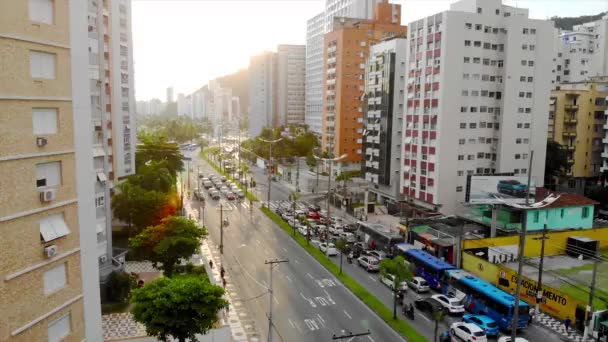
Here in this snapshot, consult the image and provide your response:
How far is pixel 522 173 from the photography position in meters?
57.6

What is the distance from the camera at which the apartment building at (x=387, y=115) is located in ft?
210

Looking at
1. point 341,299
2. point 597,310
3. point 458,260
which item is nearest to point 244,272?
point 341,299

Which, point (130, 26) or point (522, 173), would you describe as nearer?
point (130, 26)

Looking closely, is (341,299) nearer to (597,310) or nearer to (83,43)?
(597,310)

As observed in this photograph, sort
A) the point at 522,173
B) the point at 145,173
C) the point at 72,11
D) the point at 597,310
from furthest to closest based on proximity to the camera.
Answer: the point at 522,173
the point at 145,173
the point at 597,310
the point at 72,11

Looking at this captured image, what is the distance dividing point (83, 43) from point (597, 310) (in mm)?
30722

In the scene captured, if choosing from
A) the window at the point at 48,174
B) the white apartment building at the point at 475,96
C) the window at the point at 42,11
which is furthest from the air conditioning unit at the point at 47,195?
the white apartment building at the point at 475,96

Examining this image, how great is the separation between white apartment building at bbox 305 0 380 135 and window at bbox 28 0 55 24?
105 metres

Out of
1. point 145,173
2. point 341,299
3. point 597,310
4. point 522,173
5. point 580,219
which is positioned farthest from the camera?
point 522,173

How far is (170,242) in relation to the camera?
33.6m

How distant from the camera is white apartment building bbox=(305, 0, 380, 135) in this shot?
367 ft

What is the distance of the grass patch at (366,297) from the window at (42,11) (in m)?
23.5

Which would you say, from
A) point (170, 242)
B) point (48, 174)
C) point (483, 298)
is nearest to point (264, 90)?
point (170, 242)

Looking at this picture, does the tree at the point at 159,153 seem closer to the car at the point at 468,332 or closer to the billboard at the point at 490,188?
the billboard at the point at 490,188
